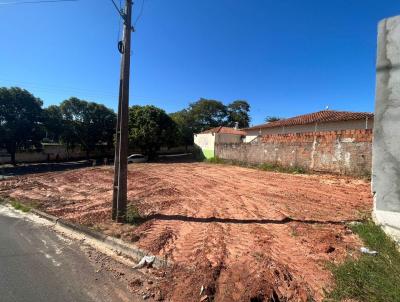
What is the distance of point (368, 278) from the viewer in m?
3.44

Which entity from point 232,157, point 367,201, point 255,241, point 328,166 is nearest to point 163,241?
point 255,241

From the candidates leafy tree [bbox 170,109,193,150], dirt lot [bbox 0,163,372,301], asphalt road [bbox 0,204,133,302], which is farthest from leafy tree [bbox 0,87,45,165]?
asphalt road [bbox 0,204,133,302]

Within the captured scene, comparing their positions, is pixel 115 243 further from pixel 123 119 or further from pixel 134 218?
pixel 123 119

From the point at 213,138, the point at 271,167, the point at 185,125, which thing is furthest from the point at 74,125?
the point at 271,167

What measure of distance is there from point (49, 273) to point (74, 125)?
34.5 metres

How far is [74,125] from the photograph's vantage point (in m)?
34.9

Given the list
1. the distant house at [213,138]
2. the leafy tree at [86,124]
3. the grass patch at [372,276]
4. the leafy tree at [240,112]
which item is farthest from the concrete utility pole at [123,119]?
the leafy tree at [240,112]

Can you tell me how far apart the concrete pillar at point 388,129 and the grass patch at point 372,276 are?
0.47m

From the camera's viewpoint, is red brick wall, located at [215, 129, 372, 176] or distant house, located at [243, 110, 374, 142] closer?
red brick wall, located at [215, 129, 372, 176]

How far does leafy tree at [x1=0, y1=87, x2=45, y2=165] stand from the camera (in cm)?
2724

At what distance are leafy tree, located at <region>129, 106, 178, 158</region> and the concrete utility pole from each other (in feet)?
75.3

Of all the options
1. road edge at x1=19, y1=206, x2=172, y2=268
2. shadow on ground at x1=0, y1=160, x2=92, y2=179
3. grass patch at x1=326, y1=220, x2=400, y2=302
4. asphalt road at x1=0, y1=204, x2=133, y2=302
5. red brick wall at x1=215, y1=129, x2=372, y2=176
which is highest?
red brick wall at x1=215, y1=129, x2=372, y2=176

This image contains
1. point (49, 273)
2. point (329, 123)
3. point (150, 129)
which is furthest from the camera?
point (150, 129)

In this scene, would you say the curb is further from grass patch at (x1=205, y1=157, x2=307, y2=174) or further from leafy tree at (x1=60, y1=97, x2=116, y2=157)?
leafy tree at (x1=60, y1=97, x2=116, y2=157)
